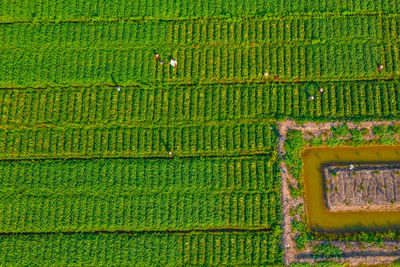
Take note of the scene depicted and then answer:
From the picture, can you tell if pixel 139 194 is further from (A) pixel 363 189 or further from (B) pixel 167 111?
(A) pixel 363 189

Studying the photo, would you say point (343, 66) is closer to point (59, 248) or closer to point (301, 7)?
point (301, 7)

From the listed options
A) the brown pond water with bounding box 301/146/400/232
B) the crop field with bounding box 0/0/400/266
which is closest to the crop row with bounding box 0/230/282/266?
the crop field with bounding box 0/0/400/266

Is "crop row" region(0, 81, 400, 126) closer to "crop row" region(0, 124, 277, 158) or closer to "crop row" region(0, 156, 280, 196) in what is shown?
"crop row" region(0, 124, 277, 158)

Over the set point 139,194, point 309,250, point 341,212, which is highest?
point 139,194

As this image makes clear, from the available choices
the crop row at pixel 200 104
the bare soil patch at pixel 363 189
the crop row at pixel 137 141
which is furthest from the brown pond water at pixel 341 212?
the crop row at pixel 137 141

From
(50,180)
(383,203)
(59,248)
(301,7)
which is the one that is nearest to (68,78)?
(50,180)

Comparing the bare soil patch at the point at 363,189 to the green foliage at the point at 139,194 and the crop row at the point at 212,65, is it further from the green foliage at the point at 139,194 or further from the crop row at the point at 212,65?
the crop row at the point at 212,65

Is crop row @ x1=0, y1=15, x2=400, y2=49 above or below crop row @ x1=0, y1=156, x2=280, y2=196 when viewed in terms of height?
above

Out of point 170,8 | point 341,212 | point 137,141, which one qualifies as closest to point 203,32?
point 170,8
